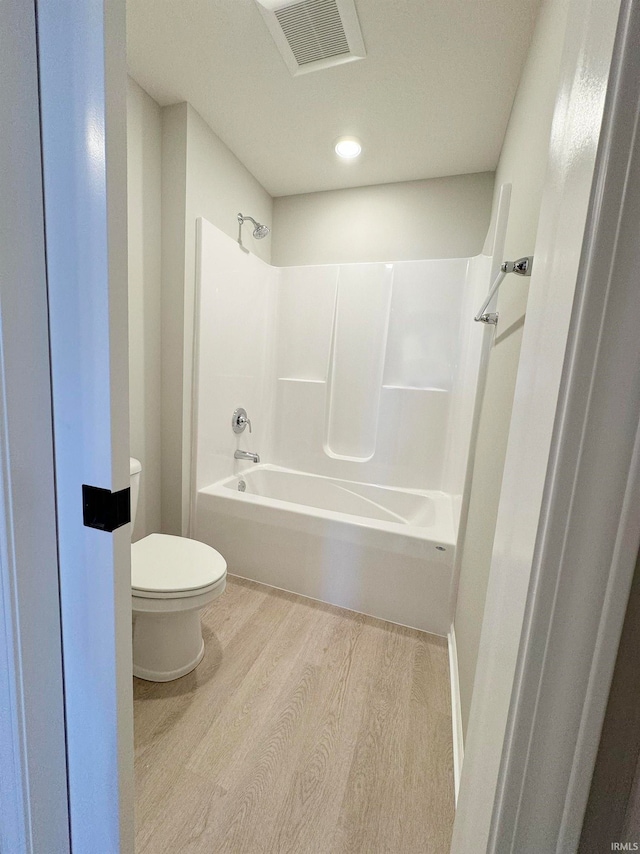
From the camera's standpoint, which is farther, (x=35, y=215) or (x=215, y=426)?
(x=215, y=426)

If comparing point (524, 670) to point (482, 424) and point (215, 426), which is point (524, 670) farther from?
point (215, 426)

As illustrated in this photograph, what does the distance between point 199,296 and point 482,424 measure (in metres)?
1.69

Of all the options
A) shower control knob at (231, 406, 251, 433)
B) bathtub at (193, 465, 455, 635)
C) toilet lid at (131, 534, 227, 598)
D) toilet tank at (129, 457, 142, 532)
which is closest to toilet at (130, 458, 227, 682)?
toilet lid at (131, 534, 227, 598)

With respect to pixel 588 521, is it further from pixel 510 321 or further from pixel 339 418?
pixel 339 418

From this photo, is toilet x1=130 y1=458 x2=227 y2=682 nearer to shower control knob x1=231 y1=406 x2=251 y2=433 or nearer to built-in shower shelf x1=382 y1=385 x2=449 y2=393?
shower control knob x1=231 y1=406 x2=251 y2=433

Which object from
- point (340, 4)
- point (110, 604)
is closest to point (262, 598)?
point (110, 604)

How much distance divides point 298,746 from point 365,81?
2.78m

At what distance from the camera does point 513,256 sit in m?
1.23

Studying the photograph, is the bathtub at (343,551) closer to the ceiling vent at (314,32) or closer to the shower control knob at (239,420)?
the shower control knob at (239,420)

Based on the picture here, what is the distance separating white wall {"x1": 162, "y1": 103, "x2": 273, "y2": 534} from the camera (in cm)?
189

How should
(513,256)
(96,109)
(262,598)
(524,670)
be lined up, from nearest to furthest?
1. (524,670)
2. (96,109)
3. (513,256)
4. (262,598)

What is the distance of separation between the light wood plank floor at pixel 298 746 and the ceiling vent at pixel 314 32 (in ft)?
8.63

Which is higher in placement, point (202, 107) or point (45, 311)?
point (202, 107)

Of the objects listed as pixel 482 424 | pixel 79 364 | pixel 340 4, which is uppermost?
pixel 340 4
